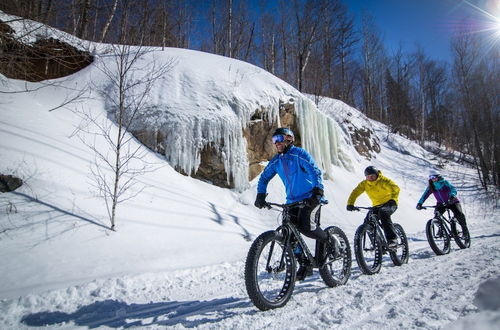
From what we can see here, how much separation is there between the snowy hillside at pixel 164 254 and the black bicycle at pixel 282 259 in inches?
6.1

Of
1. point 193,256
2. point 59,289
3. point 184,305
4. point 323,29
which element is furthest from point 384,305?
point 323,29

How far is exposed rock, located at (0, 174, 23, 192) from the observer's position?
15.2 feet

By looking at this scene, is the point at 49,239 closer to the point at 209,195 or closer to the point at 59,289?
the point at 59,289

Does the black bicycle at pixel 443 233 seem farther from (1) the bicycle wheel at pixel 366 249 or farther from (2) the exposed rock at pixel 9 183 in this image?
(2) the exposed rock at pixel 9 183

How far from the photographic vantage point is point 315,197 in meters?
2.78

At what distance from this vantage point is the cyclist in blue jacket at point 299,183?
2.87 meters

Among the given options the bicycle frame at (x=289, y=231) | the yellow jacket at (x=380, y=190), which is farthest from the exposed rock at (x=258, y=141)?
the bicycle frame at (x=289, y=231)

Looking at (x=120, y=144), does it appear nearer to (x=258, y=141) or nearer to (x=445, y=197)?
(x=258, y=141)

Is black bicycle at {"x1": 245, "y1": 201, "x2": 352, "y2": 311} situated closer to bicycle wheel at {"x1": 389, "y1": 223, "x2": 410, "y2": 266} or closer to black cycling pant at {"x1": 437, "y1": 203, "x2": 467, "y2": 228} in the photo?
bicycle wheel at {"x1": 389, "y1": 223, "x2": 410, "y2": 266}

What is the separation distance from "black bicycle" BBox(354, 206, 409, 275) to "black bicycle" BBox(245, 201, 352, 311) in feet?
1.93

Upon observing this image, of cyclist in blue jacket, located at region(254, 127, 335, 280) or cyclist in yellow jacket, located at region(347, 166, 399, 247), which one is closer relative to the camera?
cyclist in blue jacket, located at region(254, 127, 335, 280)

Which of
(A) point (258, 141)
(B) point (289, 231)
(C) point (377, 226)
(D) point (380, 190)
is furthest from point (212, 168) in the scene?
(B) point (289, 231)

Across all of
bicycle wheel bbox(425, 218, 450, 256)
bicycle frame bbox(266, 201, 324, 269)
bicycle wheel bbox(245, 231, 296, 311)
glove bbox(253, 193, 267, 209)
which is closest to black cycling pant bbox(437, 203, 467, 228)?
bicycle wheel bbox(425, 218, 450, 256)

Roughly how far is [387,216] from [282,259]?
2.63 metres
